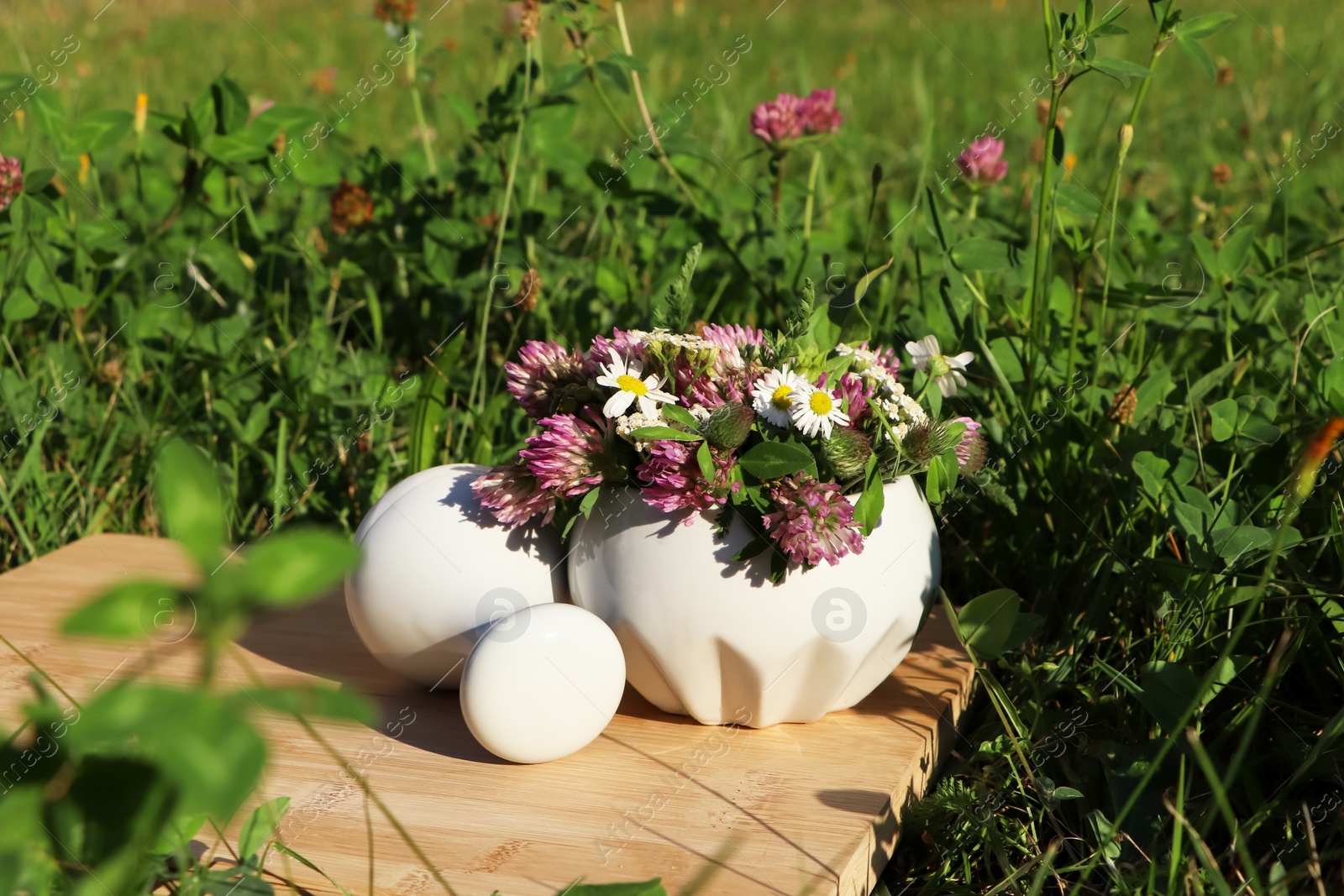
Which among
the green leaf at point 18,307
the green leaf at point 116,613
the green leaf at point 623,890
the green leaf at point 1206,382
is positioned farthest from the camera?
the green leaf at point 18,307

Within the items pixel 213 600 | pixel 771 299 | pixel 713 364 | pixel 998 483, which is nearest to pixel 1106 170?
pixel 771 299

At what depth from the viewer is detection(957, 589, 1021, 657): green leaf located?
1420mm

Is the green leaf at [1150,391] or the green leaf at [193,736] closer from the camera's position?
the green leaf at [193,736]

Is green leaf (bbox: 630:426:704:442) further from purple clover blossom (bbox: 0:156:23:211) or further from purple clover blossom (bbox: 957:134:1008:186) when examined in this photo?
purple clover blossom (bbox: 0:156:23:211)

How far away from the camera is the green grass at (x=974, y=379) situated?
1.36 meters

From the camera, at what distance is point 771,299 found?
231 centimetres

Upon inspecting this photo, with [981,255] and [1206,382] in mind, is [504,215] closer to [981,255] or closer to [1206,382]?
[981,255]

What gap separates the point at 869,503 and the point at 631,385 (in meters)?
0.29

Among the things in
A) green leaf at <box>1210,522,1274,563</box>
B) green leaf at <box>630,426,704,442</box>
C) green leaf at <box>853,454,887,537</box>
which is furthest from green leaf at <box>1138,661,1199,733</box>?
Answer: green leaf at <box>630,426,704,442</box>

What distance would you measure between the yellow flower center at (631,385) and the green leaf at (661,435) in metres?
0.05

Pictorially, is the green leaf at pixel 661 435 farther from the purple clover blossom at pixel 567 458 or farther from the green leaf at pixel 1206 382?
the green leaf at pixel 1206 382

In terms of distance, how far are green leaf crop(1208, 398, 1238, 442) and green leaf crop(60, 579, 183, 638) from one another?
135cm

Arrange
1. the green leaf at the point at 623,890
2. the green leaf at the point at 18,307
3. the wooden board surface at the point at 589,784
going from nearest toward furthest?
the green leaf at the point at 623,890
the wooden board surface at the point at 589,784
the green leaf at the point at 18,307

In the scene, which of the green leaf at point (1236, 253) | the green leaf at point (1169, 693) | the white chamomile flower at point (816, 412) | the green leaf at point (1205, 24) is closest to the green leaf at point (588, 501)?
the white chamomile flower at point (816, 412)
